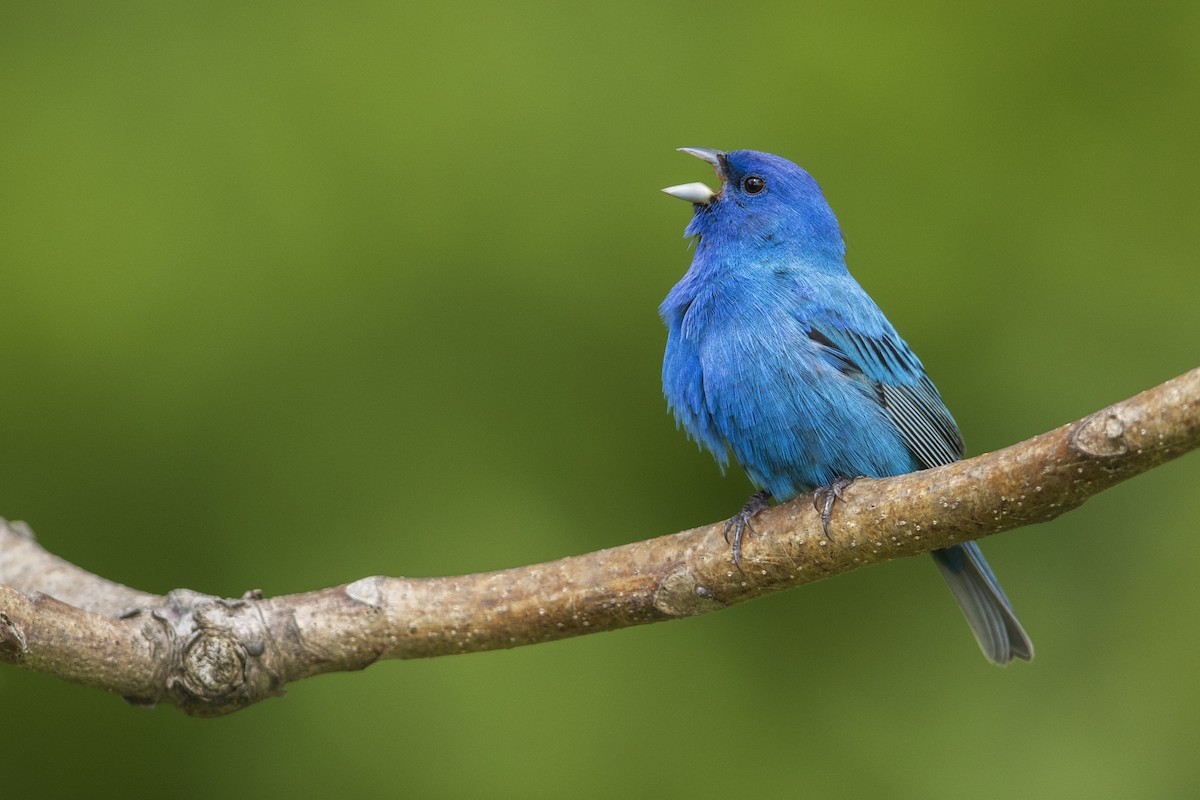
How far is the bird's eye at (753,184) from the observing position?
16.5 feet

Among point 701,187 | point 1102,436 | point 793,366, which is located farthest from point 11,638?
point 701,187

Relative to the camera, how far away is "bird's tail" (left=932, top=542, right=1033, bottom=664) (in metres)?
4.56

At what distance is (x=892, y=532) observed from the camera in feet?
11.4

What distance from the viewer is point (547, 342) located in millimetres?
5141

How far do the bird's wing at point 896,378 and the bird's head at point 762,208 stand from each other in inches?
16.2

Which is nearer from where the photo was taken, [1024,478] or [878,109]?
[1024,478]

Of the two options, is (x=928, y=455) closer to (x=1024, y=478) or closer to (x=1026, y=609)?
(x=1026, y=609)

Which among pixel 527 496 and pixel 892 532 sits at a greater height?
pixel 527 496

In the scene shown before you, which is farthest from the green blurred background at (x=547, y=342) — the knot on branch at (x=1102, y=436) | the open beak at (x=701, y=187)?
the knot on branch at (x=1102, y=436)

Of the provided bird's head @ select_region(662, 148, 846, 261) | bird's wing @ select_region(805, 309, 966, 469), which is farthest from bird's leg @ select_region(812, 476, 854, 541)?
bird's head @ select_region(662, 148, 846, 261)

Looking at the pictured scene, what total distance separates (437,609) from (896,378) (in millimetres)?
1743

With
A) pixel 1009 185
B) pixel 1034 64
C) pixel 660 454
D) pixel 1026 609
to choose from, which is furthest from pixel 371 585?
pixel 1034 64

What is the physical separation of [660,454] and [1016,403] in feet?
4.31

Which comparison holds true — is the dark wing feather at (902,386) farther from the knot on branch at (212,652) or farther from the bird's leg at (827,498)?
the knot on branch at (212,652)
